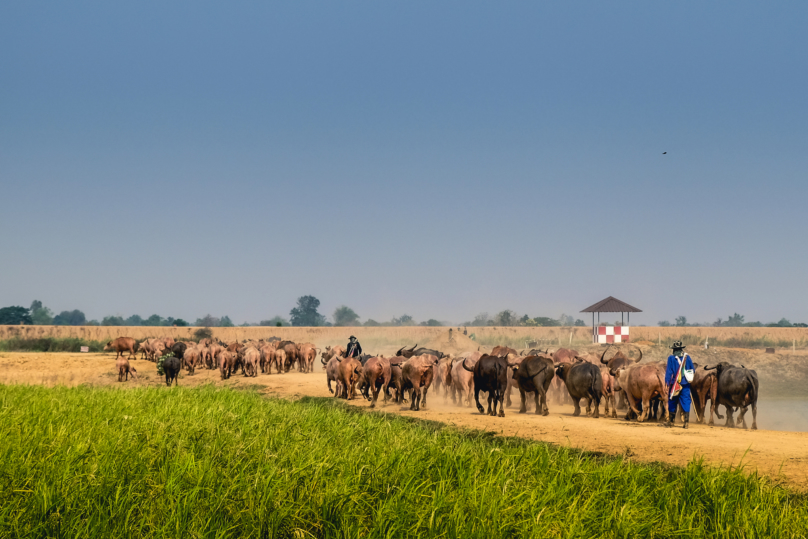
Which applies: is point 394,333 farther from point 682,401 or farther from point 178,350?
point 682,401

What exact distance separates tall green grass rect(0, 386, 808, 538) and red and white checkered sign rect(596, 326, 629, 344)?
86.8ft

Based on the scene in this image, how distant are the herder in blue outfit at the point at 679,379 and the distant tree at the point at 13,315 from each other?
346 ft

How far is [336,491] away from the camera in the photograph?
5.39 meters

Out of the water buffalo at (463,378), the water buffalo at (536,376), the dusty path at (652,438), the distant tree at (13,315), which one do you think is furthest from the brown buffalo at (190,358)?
the distant tree at (13,315)

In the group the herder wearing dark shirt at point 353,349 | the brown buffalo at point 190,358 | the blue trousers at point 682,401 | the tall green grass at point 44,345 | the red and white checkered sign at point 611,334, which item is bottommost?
the tall green grass at point 44,345

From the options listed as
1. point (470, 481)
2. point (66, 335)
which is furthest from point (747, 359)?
point (66, 335)

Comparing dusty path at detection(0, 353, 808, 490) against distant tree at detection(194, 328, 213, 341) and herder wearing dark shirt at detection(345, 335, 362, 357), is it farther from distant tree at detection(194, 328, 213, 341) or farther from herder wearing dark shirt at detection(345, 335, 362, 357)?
distant tree at detection(194, 328, 213, 341)

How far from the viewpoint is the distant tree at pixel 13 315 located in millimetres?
94062

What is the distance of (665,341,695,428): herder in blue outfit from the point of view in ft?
43.7

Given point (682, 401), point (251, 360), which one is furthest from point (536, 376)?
point (251, 360)

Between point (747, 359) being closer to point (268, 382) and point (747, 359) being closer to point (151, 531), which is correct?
point (268, 382)

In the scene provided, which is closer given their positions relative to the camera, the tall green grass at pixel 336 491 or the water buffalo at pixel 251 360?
the tall green grass at pixel 336 491

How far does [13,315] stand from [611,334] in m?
96.9

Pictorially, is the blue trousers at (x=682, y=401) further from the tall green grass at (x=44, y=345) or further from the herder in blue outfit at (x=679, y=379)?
the tall green grass at (x=44, y=345)
